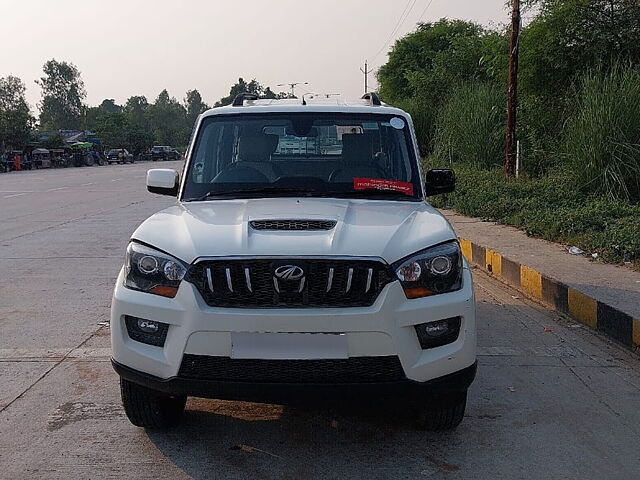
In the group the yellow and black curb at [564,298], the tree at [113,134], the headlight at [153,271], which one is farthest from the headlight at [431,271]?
the tree at [113,134]

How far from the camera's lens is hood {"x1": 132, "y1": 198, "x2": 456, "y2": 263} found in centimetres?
334

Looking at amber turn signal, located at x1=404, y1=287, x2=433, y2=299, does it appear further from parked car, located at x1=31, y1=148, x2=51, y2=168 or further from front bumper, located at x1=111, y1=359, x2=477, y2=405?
parked car, located at x1=31, y1=148, x2=51, y2=168

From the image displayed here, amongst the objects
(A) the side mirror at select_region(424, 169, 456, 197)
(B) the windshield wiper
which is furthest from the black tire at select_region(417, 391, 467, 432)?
(A) the side mirror at select_region(424, 169, 456, 197)

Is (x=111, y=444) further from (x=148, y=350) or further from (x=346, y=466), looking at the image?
(x=346, y=466)

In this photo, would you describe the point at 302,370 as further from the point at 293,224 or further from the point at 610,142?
the point at 610,142

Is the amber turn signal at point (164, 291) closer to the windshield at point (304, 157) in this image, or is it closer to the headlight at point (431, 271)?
the headlight at point (431, 271)

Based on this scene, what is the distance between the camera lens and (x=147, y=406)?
375 centimetres

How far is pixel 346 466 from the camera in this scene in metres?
3.48

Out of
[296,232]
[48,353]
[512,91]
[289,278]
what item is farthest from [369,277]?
[512,91]

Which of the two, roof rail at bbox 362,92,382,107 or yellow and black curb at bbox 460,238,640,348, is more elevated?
roof rail at bbox 362,92,382,107

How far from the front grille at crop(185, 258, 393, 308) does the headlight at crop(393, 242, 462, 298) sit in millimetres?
97

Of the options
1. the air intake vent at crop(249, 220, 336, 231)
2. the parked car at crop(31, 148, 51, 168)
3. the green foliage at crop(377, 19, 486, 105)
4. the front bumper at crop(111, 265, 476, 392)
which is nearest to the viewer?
the front bumper at crop(111, 265, 476, 392)

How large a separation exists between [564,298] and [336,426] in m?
3.61

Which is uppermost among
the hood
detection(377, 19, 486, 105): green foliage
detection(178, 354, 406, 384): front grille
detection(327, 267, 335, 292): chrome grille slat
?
detection(377, 19, 486, 105): green foliage
